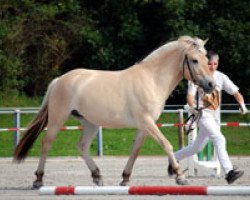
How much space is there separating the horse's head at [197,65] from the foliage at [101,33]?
1834 centimetres

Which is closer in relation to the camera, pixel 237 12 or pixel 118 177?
pixel 118 177

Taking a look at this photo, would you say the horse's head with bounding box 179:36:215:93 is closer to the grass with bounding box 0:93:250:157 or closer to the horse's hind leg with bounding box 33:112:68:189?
the horse's hind leg with bounding box 33:112:68:189

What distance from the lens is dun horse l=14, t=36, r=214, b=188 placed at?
13.8m

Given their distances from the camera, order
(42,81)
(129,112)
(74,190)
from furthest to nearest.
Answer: (42,81) → (129,112) → (74,190)

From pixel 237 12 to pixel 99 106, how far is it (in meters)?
21.9

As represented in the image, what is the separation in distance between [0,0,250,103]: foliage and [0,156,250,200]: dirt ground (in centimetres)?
1013

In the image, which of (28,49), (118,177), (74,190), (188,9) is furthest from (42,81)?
(74,190)

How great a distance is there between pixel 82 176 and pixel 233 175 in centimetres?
380

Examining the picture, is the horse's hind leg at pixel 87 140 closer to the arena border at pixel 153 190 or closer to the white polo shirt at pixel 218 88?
the white polo shirt at pixel 218 88

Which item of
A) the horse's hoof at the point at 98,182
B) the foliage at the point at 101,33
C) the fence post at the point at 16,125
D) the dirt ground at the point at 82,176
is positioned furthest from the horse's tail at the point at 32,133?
the foliage at the point at 101,33

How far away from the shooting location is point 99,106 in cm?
1409

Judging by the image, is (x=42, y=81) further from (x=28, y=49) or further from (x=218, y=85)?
(x=218, y=85)

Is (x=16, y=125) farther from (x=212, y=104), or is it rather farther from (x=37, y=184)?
(x=212, y=104)

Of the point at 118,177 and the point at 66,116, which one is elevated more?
the point at 66,116
